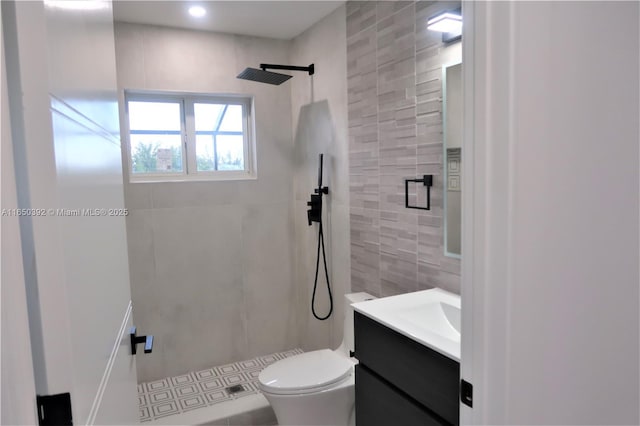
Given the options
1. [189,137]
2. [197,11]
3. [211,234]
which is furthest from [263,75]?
[211,234]

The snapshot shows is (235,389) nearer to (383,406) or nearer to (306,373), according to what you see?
(306,373)

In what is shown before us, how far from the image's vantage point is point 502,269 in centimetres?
87

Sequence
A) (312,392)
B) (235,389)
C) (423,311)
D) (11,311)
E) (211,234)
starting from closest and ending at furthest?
(11,311), (423,311), (312,392), (235,389), (211,234)

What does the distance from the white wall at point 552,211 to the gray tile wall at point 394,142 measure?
86 cm

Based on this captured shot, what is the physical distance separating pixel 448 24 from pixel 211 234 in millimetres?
2081

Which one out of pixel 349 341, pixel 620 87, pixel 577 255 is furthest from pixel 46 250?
pixel 349 341

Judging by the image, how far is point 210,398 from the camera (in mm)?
2738

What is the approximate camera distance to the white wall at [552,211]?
0.84m

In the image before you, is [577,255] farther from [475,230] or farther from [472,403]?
[472,403]

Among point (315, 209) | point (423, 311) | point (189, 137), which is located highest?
point (189, 137)

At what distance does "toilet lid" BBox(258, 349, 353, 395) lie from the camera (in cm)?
200

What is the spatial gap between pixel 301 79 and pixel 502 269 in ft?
8.27

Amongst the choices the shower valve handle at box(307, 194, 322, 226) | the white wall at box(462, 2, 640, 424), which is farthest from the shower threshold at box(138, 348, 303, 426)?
the white wall at box(462, 2, 640, 424)

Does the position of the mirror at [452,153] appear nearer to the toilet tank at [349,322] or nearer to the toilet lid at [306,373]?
the toilet tank at [349,322]
